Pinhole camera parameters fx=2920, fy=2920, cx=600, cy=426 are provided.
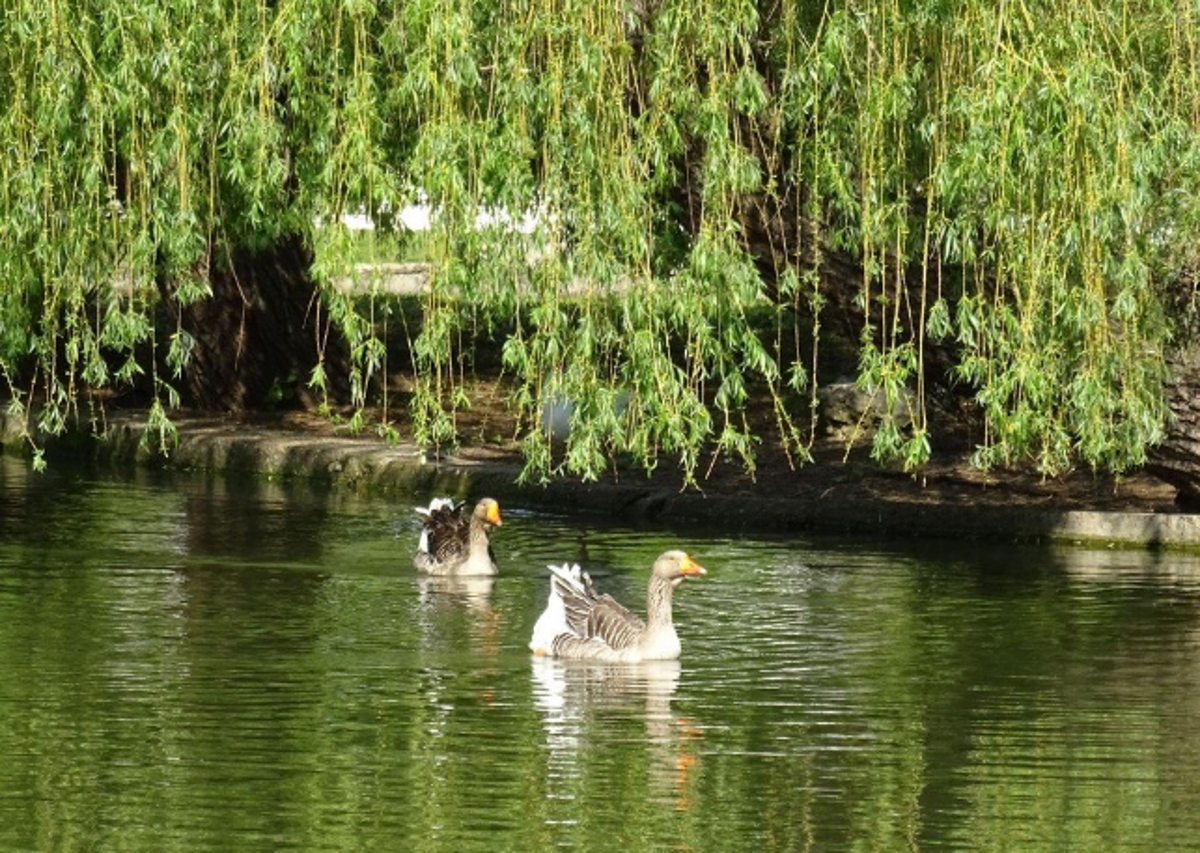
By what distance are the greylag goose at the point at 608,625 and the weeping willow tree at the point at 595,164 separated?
122 centimetres

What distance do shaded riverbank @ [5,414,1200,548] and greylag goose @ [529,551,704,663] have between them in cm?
444

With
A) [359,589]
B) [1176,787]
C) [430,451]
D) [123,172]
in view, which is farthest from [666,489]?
[1176,787]

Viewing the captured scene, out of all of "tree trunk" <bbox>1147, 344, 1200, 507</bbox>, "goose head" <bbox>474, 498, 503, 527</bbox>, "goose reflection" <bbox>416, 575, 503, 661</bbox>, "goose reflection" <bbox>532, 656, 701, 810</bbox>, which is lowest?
"goose reflection" <bbox>532, 656, 701, 810</bbox>

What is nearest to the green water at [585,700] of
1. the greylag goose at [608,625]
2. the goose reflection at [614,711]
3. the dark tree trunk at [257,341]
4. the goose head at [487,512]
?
the goose reflection at [614,711]

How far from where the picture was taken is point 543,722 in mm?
13352

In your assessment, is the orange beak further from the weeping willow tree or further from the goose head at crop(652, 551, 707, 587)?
the weeping willow tree

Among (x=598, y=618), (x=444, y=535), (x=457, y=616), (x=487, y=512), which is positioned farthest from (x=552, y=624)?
(x=487, y=512)

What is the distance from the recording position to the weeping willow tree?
13.8 meters

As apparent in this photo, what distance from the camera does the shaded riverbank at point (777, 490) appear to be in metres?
20.3

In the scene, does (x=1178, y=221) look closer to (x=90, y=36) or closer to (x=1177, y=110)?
(x=1177, y=110)

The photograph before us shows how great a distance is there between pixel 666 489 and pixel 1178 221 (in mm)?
7083

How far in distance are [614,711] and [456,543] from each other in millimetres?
4531

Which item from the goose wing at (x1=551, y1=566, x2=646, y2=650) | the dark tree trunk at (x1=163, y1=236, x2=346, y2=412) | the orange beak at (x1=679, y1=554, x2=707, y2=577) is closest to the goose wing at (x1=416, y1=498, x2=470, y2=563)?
the goose wing at (x1=551, y1=566, x2=646, y2=650)

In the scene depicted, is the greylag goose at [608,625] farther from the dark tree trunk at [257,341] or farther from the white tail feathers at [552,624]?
the dark tree trunk at [257,341]
